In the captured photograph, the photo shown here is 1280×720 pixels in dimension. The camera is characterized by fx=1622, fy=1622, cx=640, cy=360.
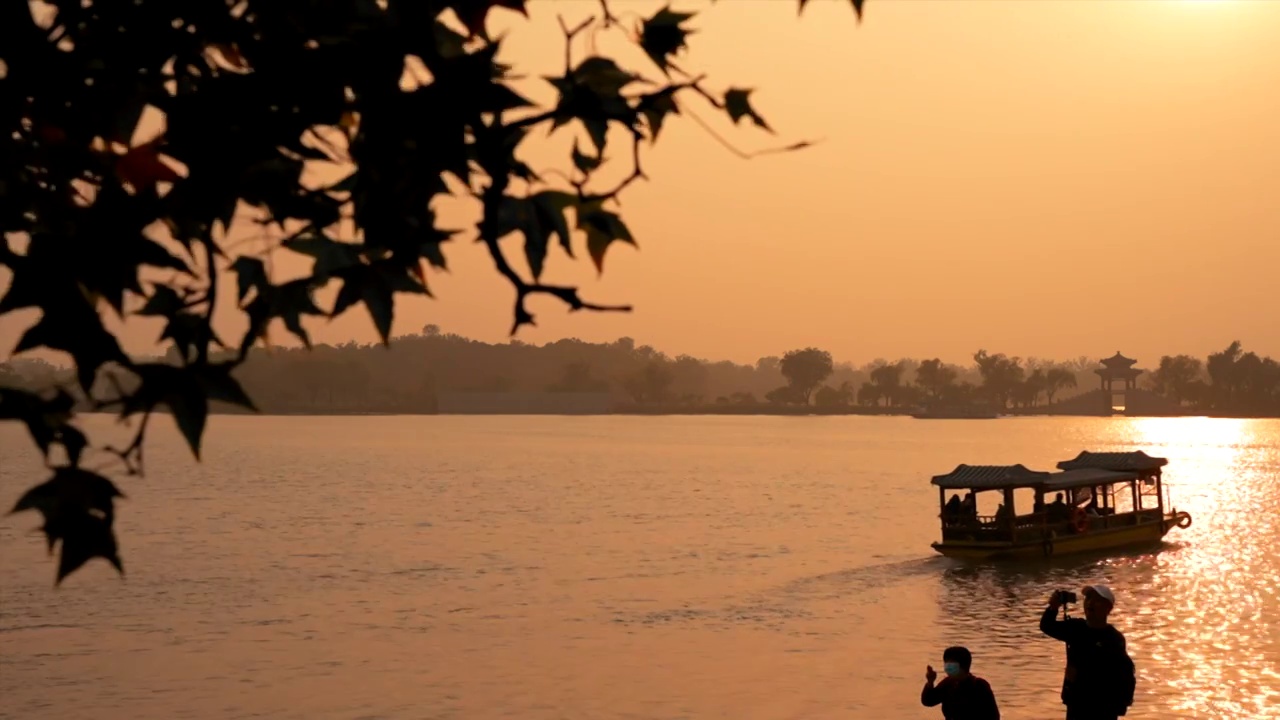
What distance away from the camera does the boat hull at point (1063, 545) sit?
158ft

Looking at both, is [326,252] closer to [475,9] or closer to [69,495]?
[475,9]

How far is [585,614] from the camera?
44.3m

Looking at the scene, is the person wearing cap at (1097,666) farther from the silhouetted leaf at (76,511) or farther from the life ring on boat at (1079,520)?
the life ring on boat at (1079,520)

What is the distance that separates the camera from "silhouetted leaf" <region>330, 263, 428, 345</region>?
342 centimetres

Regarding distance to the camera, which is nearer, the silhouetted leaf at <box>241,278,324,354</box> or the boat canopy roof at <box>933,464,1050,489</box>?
the silhouetted leaf at <box>241,278,324,354</box>

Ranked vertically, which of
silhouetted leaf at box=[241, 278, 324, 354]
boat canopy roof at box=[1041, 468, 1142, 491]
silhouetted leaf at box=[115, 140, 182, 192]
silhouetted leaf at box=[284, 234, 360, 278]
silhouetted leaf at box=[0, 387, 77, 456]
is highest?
silhouetted leaf at box=[115, 140, 182, 192]

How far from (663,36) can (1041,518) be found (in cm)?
4861

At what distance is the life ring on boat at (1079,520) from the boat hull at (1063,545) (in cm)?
23

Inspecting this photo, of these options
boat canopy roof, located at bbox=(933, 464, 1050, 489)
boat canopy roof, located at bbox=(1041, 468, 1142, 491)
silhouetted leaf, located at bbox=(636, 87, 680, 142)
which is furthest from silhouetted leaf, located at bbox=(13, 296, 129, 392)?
boat canopy roof, located at bbox=(1041, 468, 1142, 491)

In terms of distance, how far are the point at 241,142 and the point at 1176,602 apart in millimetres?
47516

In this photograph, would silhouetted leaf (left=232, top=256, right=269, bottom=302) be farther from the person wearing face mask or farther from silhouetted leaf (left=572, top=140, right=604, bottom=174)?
the person wearing face mask

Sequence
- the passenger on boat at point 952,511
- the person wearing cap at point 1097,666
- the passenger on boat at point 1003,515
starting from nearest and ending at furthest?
the person wearing cap at point 1097,666 → the passenger on boat at point 1003,515 → the passenger on boat at point 952,511

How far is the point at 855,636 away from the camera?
39.2 m

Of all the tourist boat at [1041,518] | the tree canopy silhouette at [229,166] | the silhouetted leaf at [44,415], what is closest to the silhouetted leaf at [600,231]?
the tree canopy silhouette at [229,166]
